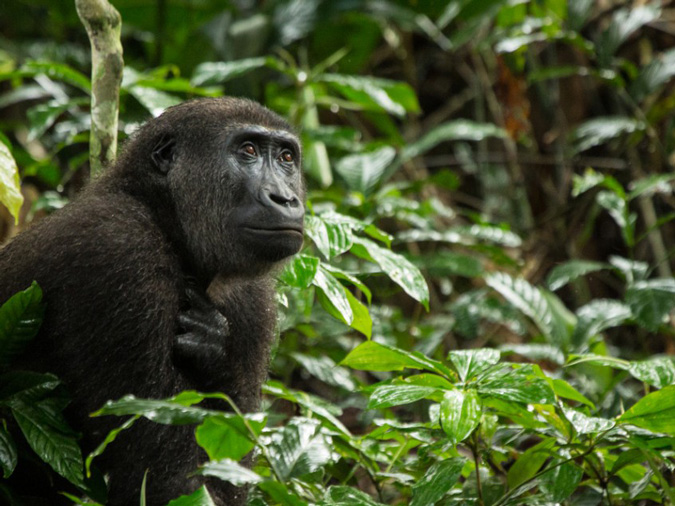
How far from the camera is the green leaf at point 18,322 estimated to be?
3.07 metres

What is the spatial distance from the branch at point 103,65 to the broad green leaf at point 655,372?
2.37 metres

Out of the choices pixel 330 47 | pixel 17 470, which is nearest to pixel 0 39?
pixel 330 47

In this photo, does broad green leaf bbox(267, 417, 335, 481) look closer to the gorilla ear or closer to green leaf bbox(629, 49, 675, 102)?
Answer: the gorilla ear

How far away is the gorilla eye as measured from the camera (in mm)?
3943

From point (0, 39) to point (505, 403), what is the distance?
6.81 meters

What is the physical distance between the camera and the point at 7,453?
2.96 metres

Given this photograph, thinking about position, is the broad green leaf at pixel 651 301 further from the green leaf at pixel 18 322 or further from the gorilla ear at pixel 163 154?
the green leaf at pixel 18 322

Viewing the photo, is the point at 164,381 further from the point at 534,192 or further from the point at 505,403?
the point at 534,192

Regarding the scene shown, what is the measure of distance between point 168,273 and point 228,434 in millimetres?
1032

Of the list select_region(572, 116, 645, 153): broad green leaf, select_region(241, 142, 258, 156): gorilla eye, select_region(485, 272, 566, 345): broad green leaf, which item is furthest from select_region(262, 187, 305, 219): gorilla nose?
select_region(572, 116, 645, 153): broad green leaf

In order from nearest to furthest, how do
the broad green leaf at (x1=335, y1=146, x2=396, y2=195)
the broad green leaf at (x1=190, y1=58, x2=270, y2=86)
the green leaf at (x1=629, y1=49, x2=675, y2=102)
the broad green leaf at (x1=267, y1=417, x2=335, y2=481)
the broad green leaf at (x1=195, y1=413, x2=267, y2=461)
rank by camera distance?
the broad green leaf at (x1=195, y1=413, x2=267, y2=461) → the broad green leaf at (x1=267, y1=417, x2=335, y2=481) → the broad green leaf at (x1=190, y1=58, x2=270, y2=86) → the broad green leaf at (x1=335, y1=146, x2=396, y2=195) → the green leaf at (x1=629, y1=49, x2=675, y2=102)

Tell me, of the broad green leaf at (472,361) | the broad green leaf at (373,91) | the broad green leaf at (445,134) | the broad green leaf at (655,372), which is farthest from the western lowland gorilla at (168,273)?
the broad green leaf at (445,134)

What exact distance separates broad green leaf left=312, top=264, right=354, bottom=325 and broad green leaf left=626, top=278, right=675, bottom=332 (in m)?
2.06

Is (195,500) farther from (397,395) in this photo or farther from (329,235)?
(329,235)
